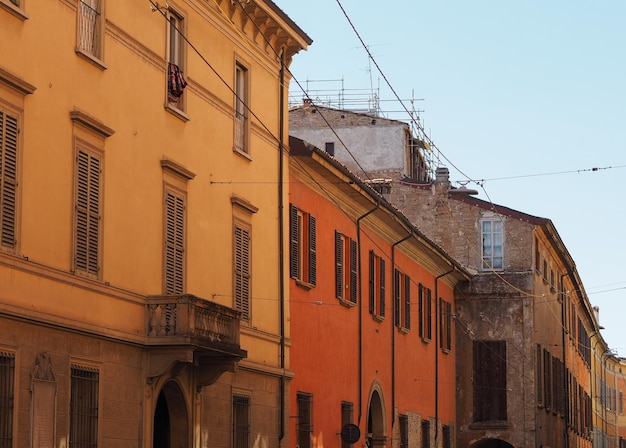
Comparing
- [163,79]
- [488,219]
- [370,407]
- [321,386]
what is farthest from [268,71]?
[488,219]

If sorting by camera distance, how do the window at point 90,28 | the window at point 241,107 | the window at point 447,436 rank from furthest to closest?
the window at point 447,436, the window at point 241,107, the window at point 90,28

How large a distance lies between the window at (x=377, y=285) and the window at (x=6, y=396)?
56.8 feet

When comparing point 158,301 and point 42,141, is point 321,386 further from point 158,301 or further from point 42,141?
point 42,141

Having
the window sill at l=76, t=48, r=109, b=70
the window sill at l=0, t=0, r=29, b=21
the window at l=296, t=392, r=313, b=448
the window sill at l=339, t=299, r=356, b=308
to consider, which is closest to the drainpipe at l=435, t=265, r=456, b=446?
the window sill at l=339, t=299, r=356, b=308

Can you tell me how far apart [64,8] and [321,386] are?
41.1 ft

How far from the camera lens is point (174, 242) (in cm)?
1914

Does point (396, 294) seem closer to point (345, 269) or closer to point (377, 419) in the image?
point (377, 419)

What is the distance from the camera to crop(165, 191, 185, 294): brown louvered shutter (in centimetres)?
1891

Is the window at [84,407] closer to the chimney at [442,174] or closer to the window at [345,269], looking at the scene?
the window at [345,269]

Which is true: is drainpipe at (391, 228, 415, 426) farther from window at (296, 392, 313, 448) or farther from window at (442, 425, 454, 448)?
window at (296, 392, 313, 448)

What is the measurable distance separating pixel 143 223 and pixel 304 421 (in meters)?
8.68

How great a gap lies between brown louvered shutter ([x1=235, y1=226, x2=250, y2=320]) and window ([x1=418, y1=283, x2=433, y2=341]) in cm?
1550

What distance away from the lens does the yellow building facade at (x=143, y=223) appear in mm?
14906

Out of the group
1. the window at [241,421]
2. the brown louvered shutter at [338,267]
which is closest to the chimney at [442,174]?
the brown louvered shutter at [338,267]
